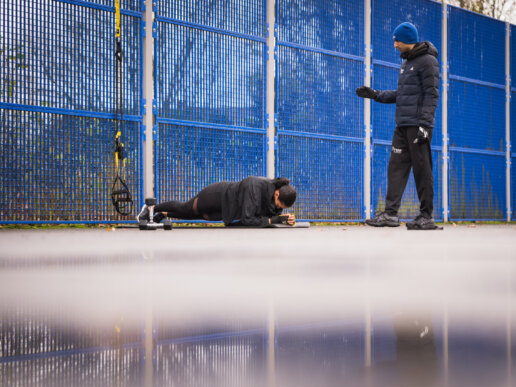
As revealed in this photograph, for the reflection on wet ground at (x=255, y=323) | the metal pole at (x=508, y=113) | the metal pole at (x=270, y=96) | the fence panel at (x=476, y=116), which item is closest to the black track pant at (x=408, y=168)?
the metal pole at (x=270, y=96)

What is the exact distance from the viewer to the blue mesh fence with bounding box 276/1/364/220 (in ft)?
30.6

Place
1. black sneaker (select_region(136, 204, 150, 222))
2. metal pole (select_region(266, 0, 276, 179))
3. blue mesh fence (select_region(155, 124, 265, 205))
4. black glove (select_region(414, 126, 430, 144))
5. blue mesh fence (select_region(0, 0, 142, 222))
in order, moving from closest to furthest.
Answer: black glove (select_region(414, 126, 430, 144)) < black sneaker (select_region(136, 204, 150, 222)) < blue mesh fence (select_region(0, 0, 142, 222)) < blue mesh fence (select_region(155, 124, 265, 205)) < metal pole (select_region(266, 0, 276, 179))

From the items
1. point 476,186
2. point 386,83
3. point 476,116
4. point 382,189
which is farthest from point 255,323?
point 476,116

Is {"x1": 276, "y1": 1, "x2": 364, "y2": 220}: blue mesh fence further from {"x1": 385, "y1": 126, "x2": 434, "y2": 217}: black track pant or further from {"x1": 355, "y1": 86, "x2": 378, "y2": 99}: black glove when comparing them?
{"x1": 385, "y1": 126, "x2": 434, "y2": 217}: black track pant

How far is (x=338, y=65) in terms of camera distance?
9.94 meters

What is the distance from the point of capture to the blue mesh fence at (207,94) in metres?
8.19

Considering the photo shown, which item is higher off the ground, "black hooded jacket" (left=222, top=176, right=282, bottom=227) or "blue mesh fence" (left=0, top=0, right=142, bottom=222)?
"blue mesh fence" (left=0, top=0, right=142, bottom=222)

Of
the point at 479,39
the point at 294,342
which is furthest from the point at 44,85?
the point at 479,39

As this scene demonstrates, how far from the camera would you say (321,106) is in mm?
9664

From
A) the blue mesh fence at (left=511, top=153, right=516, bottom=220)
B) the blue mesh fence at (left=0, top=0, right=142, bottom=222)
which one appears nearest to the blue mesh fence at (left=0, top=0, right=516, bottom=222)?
the blue mesh fence at (left=0, top=0, right=142, bottom=222)

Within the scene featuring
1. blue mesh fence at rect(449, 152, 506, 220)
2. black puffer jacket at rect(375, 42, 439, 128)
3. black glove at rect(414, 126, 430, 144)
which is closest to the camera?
black glove at rect(414, 126, 430, 144)

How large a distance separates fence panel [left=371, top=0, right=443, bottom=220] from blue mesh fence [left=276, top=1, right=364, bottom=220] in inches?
13.1

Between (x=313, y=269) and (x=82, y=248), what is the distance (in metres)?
1.83

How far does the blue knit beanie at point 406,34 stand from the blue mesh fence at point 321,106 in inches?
113
